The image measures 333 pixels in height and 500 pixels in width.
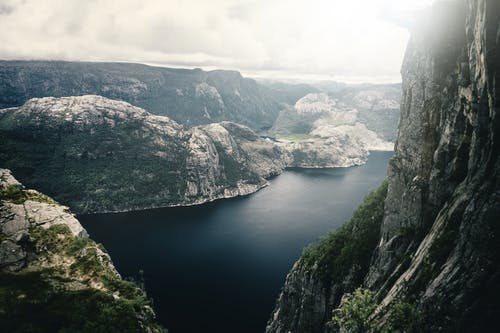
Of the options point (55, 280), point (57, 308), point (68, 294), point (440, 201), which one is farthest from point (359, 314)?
point (55, 280)

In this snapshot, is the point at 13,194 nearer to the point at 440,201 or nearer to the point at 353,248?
the point at 353,248

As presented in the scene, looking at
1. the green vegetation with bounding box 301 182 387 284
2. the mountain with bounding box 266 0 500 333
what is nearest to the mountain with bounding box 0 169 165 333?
the green vegetation with bounding box 301 182 387 284

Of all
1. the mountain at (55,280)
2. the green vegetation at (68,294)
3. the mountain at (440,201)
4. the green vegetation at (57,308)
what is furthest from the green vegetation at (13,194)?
the mountain at (440,201)

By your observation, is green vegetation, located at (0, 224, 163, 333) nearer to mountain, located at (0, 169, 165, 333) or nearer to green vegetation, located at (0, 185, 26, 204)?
mountain, located at (0, 169, 165, 333)

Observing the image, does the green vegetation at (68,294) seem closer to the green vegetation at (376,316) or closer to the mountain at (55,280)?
the mountain at (55,280)

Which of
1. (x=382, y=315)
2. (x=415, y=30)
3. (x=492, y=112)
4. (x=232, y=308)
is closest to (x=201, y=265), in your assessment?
(x=232, y=308)

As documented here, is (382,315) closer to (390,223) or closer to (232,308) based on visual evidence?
(390,223)
